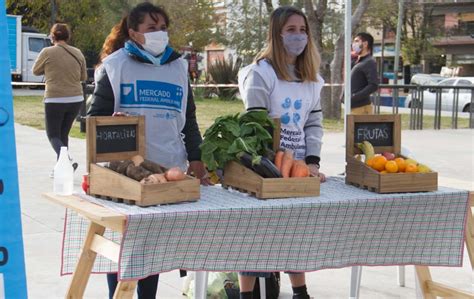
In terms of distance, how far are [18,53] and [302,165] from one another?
32.6 meters

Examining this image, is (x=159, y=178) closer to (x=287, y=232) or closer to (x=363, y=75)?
(x=287, y=232)

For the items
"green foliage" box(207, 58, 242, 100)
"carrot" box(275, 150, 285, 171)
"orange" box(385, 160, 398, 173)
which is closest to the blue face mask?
"carrot" box(275, 150, 285, 171)

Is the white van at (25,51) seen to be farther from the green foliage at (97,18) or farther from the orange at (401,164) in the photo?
the orange at (401,164)

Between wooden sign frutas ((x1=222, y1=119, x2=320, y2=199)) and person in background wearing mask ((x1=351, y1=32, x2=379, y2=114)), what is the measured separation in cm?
617

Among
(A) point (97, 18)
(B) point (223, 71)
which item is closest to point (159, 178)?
(B) point (223, 71)

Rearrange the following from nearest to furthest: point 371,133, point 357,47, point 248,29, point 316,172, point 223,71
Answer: point 316,172 → point 371,133 → point 357,47 → point 223,71 → point 248,29

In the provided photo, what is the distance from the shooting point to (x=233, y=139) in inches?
154

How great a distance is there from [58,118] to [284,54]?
5.76 meters

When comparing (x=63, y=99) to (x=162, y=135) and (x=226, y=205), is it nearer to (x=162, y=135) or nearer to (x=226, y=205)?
(x=162, y=135)

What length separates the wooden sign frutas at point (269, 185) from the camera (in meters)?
3.69

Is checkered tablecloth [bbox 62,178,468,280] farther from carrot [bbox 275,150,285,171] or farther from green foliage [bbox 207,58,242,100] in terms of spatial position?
green foliage [bbox 207,58,242,100]

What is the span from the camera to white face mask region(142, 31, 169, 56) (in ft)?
13.3

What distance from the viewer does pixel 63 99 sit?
959 centimetres

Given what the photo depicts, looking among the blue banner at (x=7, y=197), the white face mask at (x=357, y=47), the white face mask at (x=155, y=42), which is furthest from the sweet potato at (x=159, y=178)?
the white face mask at (x=357, y=47)
